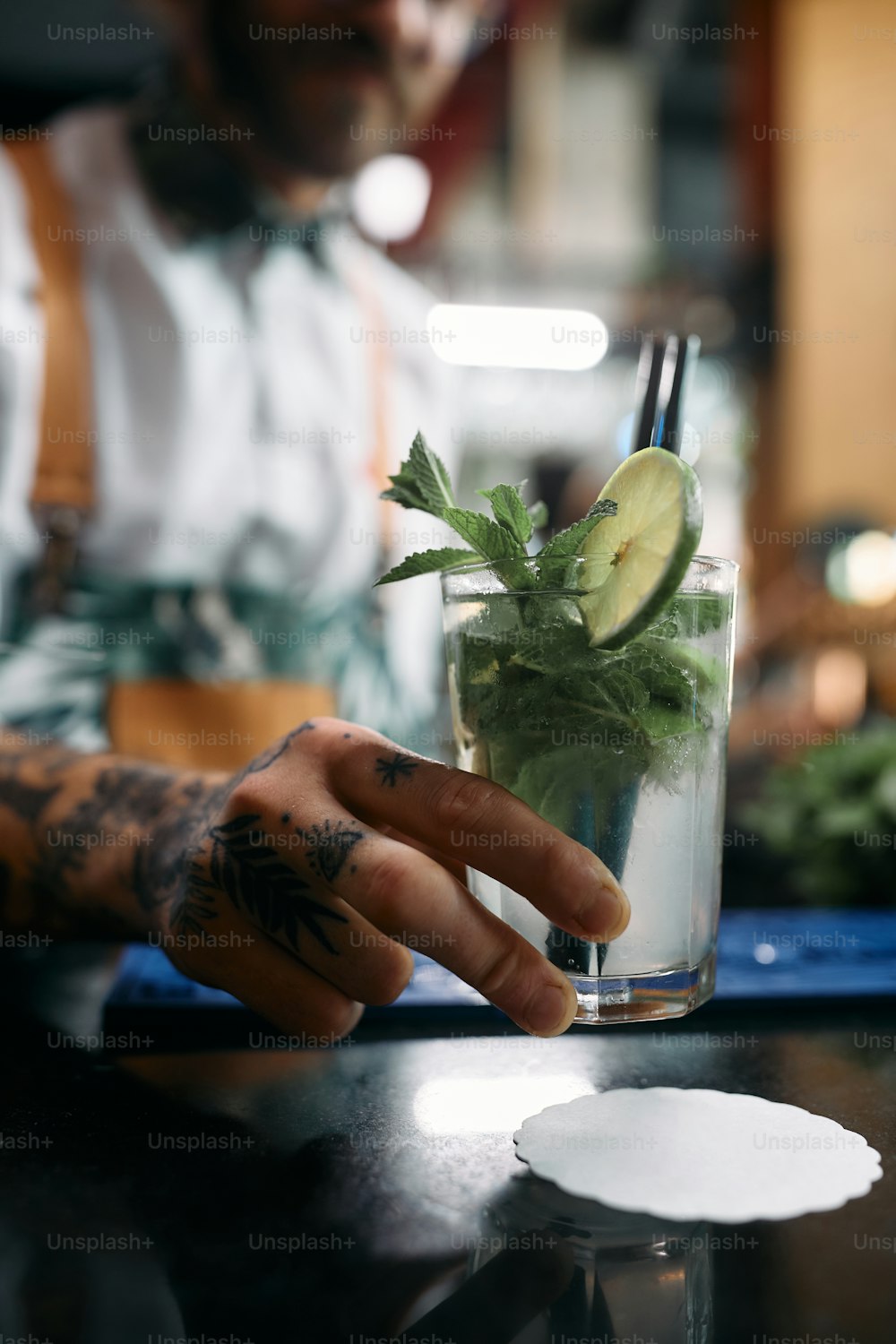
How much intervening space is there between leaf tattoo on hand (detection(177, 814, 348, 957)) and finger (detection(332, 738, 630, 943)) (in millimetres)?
81

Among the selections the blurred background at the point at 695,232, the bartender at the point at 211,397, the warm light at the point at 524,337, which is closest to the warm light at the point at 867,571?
the blurred background at the point at 695,232

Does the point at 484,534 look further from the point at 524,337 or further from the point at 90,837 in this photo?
the point at 524,337

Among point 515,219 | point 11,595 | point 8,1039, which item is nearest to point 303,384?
point 11,595

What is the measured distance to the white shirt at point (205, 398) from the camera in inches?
74.2

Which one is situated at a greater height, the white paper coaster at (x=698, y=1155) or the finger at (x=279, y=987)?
the finger at (x=279, y=987)

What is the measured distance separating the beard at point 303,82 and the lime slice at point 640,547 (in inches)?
63.9

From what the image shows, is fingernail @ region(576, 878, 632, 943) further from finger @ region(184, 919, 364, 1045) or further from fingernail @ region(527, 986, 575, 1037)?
finger @ region(184, 919, 364, 1045)

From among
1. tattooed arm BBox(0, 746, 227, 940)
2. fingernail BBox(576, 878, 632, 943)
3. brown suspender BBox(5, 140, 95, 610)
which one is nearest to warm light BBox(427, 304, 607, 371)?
brown suspender BBox(5, 140, 95, 610)

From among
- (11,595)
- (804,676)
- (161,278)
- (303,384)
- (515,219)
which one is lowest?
(804,676)

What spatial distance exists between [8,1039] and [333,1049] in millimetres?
279

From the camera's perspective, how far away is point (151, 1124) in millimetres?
733

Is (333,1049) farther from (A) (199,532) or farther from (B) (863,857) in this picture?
(A) (199,532)

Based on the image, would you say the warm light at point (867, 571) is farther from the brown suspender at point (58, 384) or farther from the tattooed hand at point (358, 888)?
the tattooed hand at point (358, 888)

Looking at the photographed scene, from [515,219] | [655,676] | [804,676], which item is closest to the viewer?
[655,676]
